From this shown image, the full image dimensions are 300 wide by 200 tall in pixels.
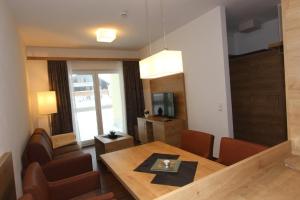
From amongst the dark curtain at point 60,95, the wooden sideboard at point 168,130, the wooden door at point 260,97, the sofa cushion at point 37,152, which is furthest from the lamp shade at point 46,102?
the wooden door at point 260,97

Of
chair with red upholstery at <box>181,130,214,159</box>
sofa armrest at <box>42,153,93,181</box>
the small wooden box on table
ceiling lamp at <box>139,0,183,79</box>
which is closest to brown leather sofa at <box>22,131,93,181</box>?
sofa armrest at <box>42,153,93,181</box>

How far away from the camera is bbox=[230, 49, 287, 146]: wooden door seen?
127 inches

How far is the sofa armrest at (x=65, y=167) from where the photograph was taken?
101 inches

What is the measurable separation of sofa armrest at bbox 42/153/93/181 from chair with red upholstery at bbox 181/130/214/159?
4.60 ft

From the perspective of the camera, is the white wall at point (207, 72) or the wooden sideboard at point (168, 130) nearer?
the white wall at point (207, 72)

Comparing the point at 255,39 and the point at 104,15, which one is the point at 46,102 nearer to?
the point at 104,15

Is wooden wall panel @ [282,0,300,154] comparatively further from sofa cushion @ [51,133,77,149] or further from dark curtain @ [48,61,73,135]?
dark curtain @ [48,61,73,135]

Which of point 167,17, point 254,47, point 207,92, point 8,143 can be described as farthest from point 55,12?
point 254,47

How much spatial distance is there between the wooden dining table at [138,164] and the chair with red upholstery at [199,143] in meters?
0.28

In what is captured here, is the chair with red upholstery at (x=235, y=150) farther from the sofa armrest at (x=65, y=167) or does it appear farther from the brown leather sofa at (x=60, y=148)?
the brown leather sofa at (x=60, y=148)

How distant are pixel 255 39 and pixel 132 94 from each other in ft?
10.7

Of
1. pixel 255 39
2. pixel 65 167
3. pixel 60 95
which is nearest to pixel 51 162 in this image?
pixel 65 167

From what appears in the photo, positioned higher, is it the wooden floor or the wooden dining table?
the wooden dining table

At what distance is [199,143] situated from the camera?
7.58ft
